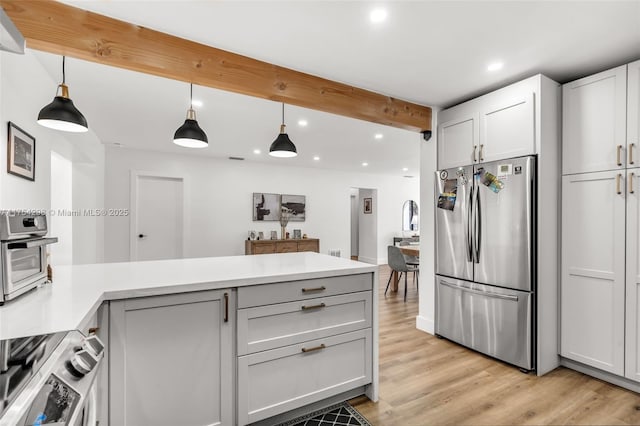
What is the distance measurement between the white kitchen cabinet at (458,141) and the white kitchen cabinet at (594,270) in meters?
0.78

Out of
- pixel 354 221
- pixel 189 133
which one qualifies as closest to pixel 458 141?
pixel 189 133

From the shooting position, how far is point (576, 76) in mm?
2500

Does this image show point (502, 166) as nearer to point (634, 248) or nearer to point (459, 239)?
point (459, 239)

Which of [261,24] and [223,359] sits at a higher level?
[261,24]

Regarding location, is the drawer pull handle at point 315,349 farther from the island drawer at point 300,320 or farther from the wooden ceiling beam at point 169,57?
the wooden ceiling beam at point 169,57

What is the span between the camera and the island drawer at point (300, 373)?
5.40 feet

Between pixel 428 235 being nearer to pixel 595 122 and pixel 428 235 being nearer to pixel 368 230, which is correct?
pixel 595 122

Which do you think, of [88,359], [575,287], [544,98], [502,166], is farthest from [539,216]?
[88,359]

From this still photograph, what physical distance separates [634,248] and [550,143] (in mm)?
940

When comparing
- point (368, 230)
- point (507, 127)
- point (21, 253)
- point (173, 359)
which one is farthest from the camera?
point (368, 230)

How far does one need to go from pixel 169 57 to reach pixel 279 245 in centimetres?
456

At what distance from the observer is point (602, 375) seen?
7.48 ft

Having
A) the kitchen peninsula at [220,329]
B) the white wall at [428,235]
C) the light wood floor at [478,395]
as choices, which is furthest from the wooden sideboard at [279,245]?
the kitchen peninsula at [220,329]

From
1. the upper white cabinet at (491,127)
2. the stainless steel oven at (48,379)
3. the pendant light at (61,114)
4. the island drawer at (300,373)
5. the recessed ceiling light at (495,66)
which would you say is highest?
the recessed ceiling light at (495,66)
